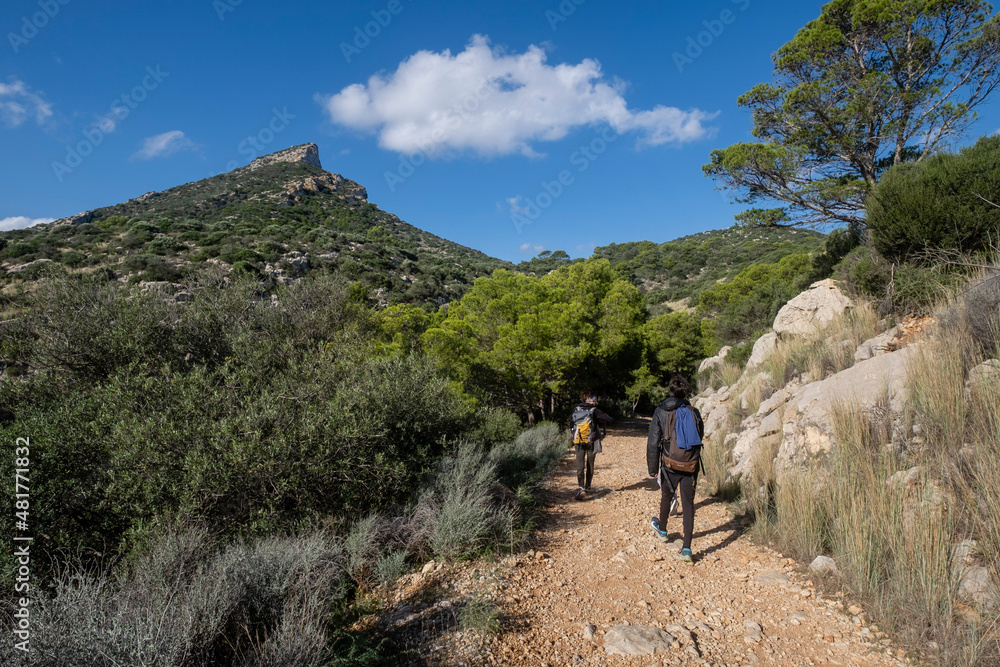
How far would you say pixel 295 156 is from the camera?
70.0 meters

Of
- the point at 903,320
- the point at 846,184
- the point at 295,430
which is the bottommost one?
the point at 295,430

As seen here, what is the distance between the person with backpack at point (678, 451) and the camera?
4047 millimetres

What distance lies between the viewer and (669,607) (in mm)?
3283

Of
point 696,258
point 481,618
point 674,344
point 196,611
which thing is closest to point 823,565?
point 481,618

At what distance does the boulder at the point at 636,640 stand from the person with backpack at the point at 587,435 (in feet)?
10.4

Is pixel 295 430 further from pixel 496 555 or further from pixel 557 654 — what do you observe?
pixel 557 654

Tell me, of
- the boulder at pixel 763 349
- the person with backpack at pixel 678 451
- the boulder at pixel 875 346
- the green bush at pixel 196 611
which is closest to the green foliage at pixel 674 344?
the boulder at pixel 763 349

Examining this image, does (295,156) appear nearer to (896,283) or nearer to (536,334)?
(536,334)

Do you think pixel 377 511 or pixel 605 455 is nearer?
pixel 377 511

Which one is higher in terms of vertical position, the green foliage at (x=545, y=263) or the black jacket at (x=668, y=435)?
the green foliage at (x=545, y=263)

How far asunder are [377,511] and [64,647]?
3.16 metres

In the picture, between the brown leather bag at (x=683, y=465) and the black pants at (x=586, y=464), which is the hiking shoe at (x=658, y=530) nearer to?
the brown leather bag at (x=683, y=465)

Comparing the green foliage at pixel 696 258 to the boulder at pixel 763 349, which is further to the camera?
the green foliage at pixel 696 258

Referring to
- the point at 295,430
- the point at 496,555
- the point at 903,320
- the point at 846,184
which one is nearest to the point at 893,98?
the point at 846,184
